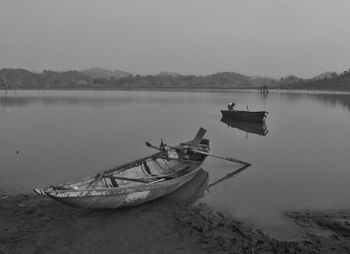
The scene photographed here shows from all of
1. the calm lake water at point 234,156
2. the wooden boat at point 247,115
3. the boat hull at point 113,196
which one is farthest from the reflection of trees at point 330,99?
the boat hull at point 113,196

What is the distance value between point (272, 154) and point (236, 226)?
14.3 metres

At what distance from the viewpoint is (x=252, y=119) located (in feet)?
152

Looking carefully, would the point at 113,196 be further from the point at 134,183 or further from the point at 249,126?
the point at 249,126

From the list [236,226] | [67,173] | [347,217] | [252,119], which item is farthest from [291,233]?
[252,119]

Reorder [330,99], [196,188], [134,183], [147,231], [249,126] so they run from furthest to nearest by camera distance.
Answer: [330,99] → [249,126] → [196,188] → [134,183] → [147,231]

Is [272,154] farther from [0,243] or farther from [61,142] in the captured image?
[0,243]

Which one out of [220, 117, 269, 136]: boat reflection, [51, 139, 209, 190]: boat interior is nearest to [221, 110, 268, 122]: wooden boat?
[220, 117, 269, 136]: boat reflection

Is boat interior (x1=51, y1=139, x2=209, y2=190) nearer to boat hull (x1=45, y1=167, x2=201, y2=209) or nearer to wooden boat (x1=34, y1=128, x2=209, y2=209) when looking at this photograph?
wooden boat (x1=34, y1=128, x2=209, y2=209)

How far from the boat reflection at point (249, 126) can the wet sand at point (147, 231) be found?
2430cm

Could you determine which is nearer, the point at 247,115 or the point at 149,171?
the point at 149,171

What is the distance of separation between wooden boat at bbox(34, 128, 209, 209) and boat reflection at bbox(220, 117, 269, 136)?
18.9 meters

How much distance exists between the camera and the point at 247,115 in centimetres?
4691

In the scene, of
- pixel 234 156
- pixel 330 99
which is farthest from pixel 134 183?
pixel 330 99

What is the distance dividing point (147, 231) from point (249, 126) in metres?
33.0
